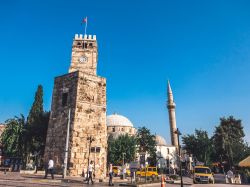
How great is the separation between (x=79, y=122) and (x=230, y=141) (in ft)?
116

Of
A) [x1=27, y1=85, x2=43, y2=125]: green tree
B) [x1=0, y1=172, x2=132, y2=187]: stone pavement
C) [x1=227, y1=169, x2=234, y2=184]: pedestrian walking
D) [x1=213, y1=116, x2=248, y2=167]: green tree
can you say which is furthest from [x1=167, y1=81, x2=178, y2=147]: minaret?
[x1=0, y1=172, x2=132, y2=187]: stone pavement

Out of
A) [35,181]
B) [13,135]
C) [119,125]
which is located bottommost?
[35,181]

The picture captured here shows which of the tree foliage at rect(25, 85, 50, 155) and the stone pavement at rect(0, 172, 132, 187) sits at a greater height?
the tree foliage at rect(25, 85, 50, 155)

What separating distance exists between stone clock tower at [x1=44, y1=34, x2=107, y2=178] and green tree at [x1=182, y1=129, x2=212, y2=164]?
2771cm

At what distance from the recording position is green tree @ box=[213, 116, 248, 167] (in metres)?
39.8

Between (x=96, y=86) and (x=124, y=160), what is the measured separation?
812 inches

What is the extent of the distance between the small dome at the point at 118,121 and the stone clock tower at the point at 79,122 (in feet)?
117

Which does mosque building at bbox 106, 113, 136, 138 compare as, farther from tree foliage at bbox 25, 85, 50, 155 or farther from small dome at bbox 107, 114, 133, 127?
tree foliage at bbox 25, 85, 50, 155

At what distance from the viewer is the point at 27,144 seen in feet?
101

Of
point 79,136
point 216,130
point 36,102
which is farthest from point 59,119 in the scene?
point 216,130

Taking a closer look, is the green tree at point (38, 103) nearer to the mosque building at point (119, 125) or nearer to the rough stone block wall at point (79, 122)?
the rough stone block wall at point (79, 122)

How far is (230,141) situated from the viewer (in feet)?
152

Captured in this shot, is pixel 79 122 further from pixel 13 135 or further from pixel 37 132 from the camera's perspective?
pixel 13 135

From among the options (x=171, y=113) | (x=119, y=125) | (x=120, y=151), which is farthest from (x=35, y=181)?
(x=119, y=125)
